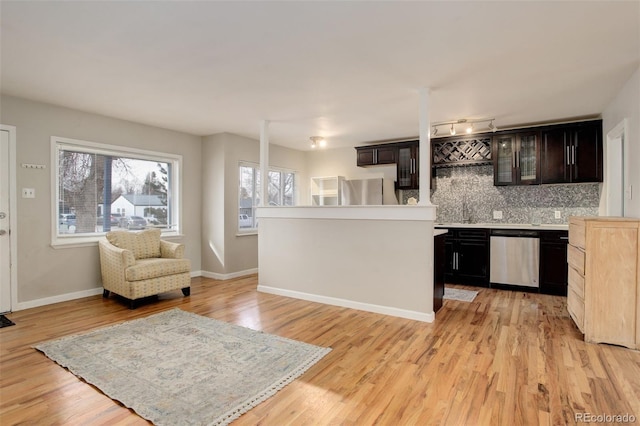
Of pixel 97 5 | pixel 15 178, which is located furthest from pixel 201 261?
pixel 97 5

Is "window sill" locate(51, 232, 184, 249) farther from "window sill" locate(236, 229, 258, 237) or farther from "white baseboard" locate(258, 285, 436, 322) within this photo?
"white baseboard" locate(258, 285, 436, 322)

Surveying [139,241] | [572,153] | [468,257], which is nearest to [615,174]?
[572,153]

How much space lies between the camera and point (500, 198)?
5.48 meters

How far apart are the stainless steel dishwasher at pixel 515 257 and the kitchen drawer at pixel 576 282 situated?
4.08 feet

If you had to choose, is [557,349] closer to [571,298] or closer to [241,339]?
[571,298]

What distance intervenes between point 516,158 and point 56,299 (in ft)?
21.6

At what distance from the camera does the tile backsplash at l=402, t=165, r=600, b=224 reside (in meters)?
4.97

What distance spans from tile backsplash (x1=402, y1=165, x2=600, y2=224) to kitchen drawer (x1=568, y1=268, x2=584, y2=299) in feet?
6.41

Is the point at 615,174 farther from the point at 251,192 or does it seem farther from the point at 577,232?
the point at 251,192

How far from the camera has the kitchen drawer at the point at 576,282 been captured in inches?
122

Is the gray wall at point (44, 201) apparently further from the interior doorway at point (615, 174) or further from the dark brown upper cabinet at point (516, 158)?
the interior doorway at point (615, 174)

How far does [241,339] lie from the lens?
3.02m

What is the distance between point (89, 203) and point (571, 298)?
589cm

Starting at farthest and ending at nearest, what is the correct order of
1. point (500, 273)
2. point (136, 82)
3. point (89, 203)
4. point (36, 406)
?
point (500, 273)
point (89, 203)
point (136, 82)
point (36, 406)
